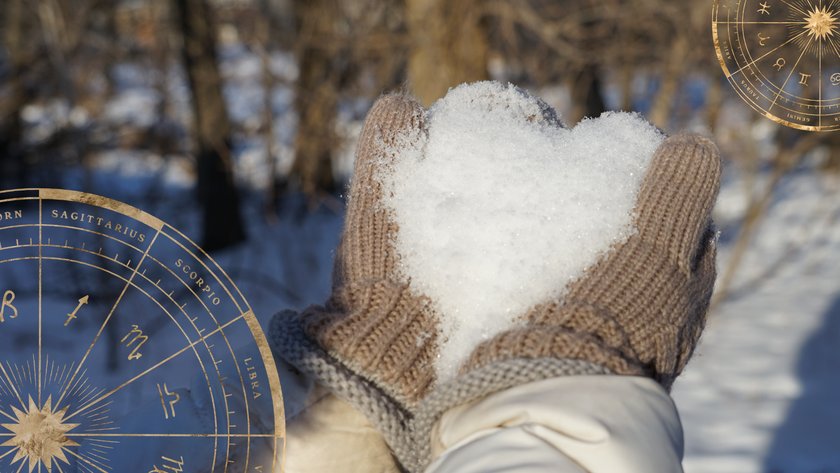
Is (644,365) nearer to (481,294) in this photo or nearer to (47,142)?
(481,294)

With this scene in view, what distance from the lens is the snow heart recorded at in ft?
3.49

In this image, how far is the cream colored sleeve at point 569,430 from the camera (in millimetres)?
831

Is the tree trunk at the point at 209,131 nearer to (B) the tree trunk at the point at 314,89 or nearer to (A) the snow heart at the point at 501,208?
(B) the tree trunk at the point at 314,89

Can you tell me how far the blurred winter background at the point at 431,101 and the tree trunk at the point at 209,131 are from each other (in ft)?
0.05

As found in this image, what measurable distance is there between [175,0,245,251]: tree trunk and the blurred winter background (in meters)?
0.02

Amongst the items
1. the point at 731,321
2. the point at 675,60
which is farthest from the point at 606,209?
the point at 731,321

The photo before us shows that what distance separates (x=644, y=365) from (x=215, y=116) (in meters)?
5.84

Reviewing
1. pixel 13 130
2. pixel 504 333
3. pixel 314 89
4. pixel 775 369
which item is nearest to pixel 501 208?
pixel 504 333

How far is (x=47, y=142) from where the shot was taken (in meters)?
5.18

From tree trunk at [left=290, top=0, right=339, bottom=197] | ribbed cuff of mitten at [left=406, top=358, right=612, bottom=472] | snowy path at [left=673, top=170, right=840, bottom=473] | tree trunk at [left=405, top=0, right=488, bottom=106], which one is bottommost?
ribbed cuff of mitten at [left=406, top=358, right=612, bottom=472]

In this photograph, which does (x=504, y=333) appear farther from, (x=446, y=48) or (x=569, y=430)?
(x=446, y=48)

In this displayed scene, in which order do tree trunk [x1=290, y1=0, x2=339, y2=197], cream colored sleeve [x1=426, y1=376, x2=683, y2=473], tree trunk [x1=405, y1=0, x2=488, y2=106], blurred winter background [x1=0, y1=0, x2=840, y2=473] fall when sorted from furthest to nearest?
tree trunk [x1=290, y1=0, x2=339, y2=197] → blurred winter background [x1=0, y1=0, x2=840, y2=473] → tree trunk [x1=405, y1=0, x2=488, y2=106] → cream colored sleeve [x1=426, y1=376, x2=683, y2=473]
